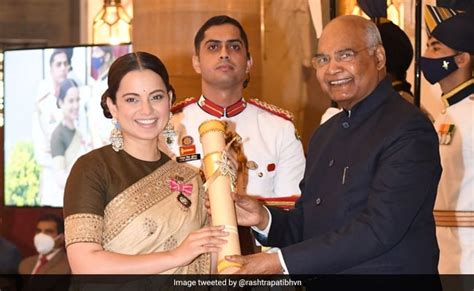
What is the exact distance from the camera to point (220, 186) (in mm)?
2939

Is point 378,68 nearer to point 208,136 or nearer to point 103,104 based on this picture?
point 208,136

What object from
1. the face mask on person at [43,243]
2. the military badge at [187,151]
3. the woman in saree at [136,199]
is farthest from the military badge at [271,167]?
the face mask on person at [43,243]

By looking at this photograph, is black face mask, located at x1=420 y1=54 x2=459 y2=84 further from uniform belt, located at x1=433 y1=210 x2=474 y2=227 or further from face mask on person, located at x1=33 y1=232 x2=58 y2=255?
face mask on person, located at x1=33 y1=232 x2=58 y2=255

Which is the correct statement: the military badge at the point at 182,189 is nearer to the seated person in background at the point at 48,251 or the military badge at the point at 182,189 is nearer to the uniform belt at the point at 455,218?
the uniform belt at the point at 455,218

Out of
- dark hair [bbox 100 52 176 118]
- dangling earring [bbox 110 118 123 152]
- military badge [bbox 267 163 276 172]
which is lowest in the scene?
military badge [bbox 267 163 276 172]

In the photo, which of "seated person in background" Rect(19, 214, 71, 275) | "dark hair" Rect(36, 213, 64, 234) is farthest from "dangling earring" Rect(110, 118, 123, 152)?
"dark hair" Rect(36, 213, 64, 234)

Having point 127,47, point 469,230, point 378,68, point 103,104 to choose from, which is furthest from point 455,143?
point 127,47

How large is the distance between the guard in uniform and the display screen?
2.38m

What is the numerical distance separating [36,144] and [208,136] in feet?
12.6

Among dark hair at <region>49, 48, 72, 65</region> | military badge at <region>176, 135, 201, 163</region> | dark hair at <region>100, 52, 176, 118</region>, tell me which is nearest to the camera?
dark hair at <region>100, 52, 176, 118</region>

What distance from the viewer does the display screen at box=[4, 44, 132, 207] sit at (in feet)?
21.4

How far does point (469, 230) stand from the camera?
473 cm

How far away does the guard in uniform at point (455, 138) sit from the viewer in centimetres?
470

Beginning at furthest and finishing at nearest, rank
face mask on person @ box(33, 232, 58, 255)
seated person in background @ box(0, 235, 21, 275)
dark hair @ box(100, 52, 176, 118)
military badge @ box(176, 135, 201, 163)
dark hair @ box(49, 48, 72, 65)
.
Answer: dark hair @ box(49, 48, 72, 65) → face mask on person @ box(33, 232, 58, 255) → seated person in background @ box(0, 235, 21, 275) → military badge @ box(176, 135, 201, 163) → dark hair @ box(100, 52, 176, 118)
